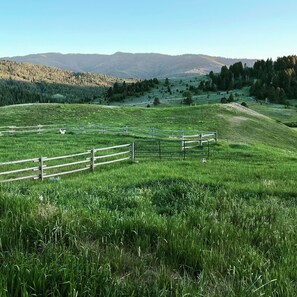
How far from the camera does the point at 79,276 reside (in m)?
3.74

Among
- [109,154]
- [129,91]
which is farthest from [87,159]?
[129,91]

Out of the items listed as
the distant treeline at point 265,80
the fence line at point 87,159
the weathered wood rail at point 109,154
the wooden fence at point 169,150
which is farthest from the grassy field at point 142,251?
the distant treeline at point 265,80

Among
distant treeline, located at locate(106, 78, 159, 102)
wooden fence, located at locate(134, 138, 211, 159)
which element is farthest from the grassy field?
distant treeline, located at locate(106, 78, 159, 102)

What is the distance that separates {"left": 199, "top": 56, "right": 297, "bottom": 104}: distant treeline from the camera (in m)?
132

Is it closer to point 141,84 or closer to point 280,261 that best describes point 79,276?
point 280,261

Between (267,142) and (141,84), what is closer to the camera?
(267,142)

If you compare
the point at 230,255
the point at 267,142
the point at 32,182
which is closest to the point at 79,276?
the point at 230,255

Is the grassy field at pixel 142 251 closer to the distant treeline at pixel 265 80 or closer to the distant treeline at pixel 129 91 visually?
the distant treeline at pixel 265 80

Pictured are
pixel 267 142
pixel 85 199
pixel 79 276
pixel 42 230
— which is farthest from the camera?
pixel 267 142

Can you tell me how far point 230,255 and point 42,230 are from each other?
8.52ft

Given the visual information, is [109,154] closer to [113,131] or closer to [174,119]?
[113,131]

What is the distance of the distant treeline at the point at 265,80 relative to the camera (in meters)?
132

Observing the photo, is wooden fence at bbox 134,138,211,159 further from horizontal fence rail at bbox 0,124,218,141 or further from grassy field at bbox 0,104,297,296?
grassy field at bbox 0,104,297,296

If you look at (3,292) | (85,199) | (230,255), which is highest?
(3,292)
